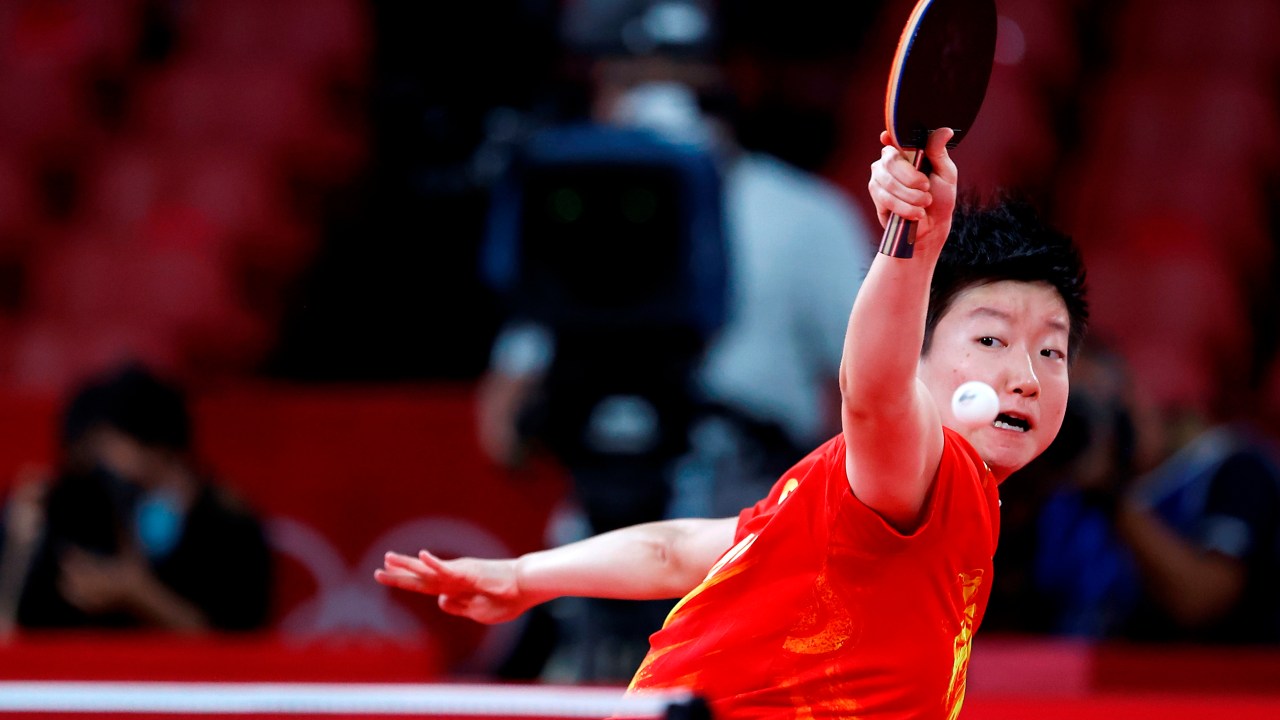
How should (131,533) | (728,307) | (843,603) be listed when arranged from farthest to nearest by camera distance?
(131,533), (728,307), (843,603)

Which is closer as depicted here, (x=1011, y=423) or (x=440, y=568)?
(x=1011, y=423)

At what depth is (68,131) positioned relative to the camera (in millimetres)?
6340

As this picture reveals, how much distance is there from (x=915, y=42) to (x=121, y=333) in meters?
4.36

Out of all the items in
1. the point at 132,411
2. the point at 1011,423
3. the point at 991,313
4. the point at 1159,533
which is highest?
the point at 991,313

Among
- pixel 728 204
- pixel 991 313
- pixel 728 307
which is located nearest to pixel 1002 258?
pixel 991 313

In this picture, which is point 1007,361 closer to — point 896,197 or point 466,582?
point 896,197

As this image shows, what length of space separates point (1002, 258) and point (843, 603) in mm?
402

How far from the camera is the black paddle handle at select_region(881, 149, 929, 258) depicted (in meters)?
1.43

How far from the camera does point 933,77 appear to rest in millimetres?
1453

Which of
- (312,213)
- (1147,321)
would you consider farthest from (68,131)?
(1147,321)

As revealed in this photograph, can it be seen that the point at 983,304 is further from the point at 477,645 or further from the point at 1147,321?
the point at 1147,321

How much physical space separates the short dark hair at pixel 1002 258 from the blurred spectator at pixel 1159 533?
1.81 m

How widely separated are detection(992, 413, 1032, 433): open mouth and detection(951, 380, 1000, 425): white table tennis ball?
62mm

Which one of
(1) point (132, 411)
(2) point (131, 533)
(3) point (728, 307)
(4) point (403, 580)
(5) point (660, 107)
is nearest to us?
(4) point (403, 580)
